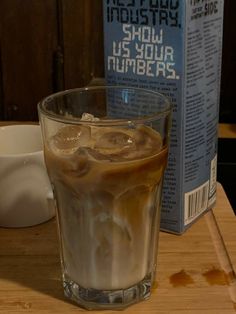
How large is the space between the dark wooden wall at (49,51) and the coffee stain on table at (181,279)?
104cm

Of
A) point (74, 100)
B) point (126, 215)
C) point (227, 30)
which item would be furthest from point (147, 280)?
point (227, 30)

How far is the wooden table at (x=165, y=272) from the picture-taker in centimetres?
56

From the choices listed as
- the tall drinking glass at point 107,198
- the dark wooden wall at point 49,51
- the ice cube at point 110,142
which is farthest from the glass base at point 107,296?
the dark wooden wall at point 49,51

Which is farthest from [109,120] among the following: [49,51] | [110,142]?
[49,51]

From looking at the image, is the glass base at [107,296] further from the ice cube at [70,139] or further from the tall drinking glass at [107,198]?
the ice cube at [70,139]

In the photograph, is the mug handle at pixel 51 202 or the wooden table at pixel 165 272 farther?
the mug handle at pixel 51 202

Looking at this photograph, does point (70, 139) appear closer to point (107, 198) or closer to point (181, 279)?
point (107, 198)

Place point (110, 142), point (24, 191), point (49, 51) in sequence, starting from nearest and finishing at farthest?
point (110, 142) < point (24, 191) < point (49, 51)

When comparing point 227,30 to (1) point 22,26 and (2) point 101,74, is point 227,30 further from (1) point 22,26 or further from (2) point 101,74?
(1) point 22,26

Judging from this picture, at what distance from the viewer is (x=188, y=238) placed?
69 cm

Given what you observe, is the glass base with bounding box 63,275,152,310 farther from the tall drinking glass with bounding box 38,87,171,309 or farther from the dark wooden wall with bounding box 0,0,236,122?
the dark wooden wall with bounding box 0,0,236,122

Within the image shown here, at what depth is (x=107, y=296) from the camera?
0.57 m

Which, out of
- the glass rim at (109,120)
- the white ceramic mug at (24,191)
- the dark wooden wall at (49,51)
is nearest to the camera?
the glass rim at (109,120)

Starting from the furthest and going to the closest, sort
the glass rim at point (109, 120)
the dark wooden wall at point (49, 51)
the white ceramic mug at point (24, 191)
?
1. the dark wooden wall at point (49, 51)
2. the white ceramic mug at point (24, 191)
3. the glass rim at point (109, 120)
